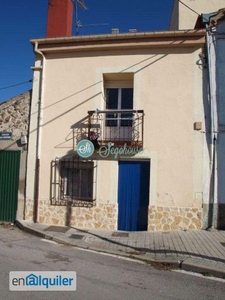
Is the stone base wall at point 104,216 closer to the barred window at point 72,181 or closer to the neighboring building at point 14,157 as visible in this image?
the barred window at point 72,181

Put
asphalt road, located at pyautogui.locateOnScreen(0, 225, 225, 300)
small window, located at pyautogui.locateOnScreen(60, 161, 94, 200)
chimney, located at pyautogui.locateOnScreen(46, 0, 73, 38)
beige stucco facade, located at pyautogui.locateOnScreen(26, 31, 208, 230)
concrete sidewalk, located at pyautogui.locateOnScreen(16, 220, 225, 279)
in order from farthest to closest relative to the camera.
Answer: chimney, located at pyautogui.locateOnScreen(46, 0, 73, 38), small window, located at pyautogui.locateOnScreen(60, 161, 94, 200), beige stucco facade, located at pyautogui.locateOnScreen(26, 31, 208, 230), concrete sidewalk, located at pyautogui.locateOnScreen(16, 220, 225, 279), asphalt road, located at pyautogui.locateOnScreen(0, 225, 225, 300)

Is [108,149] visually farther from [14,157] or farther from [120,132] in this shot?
[14,157]

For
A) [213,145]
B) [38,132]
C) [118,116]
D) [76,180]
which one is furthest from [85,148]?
[213,145]

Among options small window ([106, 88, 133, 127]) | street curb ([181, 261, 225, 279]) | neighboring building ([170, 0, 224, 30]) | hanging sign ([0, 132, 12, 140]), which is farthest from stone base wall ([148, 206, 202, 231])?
neighboring building ([170, 0, 224, 30])

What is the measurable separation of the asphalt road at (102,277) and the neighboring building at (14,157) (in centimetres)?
285

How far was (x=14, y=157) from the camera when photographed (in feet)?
30.5

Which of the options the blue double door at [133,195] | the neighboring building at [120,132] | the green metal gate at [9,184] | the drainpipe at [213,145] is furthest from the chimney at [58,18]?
the blue double door at [133,195]

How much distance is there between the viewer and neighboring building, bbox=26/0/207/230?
8.14 metres

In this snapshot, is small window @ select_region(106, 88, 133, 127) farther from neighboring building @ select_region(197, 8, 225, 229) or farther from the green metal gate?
the green metal gate

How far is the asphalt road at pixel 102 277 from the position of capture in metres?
3.92

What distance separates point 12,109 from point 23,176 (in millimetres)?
2406

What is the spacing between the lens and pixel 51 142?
8.95 metres

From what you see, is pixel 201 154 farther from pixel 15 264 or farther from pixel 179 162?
pixel 15 264

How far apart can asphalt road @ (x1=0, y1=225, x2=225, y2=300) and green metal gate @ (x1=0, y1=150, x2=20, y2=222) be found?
2849mm
